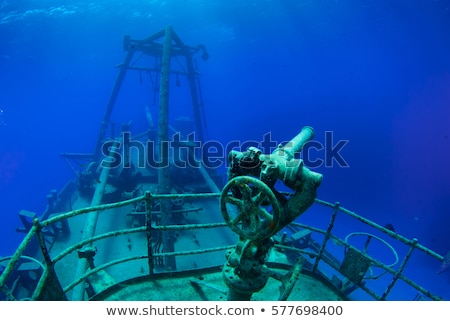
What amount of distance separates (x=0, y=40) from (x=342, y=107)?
2939 inches

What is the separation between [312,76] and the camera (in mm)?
77250

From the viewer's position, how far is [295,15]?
105 ft

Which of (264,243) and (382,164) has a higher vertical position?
(382,164)

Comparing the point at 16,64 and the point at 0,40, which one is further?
the point at 16,64

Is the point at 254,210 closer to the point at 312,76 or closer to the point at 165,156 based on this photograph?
the point at 165,156

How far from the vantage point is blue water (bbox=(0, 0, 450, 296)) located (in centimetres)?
2892

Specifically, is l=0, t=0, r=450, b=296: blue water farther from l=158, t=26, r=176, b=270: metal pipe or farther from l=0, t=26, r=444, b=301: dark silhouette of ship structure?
l=158, t=26, r=176, b=270: metal pipe

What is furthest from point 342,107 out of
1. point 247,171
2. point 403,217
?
point 247,171

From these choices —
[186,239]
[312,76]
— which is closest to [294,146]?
[186,239]

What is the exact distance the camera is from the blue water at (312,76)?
94.9 feet

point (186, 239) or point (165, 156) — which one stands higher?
point (165, 156)

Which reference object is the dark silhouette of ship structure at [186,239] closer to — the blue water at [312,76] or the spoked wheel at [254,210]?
the spoked wheel at [254,210]

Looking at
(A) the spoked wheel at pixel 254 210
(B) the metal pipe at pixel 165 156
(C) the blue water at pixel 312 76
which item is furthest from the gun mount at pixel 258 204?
(C) the blue water at pixel 312 76

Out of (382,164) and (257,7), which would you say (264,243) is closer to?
(257,7)
